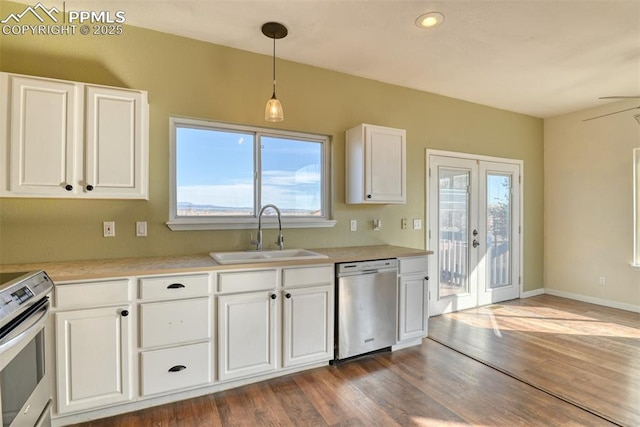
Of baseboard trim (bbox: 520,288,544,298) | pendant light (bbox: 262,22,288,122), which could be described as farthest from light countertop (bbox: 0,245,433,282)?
baseboard trim (bbox: 520,288,544,298)

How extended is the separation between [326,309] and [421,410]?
0.97 metres

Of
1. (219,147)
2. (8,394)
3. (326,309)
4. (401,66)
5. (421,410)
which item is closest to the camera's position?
(8,394)

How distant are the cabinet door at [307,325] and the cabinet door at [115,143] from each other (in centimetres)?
140

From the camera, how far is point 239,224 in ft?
9.56

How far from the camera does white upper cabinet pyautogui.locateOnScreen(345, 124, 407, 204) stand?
125 inches

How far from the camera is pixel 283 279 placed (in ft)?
8.19

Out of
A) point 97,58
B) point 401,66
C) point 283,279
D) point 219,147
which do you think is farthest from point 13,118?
point 401,66

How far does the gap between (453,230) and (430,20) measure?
261cm

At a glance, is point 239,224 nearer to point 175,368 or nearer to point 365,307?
point 175,368

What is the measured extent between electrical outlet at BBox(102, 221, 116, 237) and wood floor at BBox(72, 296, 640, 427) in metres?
1.25

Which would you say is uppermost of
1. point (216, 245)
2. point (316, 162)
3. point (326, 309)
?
point (316, 162)

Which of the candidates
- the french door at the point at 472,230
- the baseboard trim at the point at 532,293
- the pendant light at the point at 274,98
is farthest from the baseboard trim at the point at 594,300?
the pendant light at the point at 274,98

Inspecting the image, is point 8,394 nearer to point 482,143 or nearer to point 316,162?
point 316,162

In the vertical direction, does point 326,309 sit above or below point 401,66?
below
